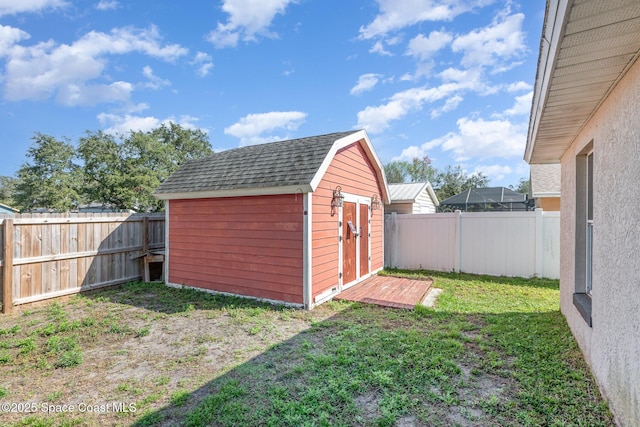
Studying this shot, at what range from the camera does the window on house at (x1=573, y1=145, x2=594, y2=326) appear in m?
3.48

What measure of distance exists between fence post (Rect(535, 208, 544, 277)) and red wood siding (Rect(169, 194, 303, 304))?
20.0 ft

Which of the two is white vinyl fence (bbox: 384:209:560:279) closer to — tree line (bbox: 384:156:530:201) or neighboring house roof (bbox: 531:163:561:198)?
neighboring house roof (bbox: 531:163:561:198)

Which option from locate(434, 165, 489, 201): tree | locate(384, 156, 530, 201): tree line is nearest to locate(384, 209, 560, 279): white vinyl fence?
locate(384, 156, 530, 201): tree line

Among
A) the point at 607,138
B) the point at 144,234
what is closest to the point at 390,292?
the point at 607,138

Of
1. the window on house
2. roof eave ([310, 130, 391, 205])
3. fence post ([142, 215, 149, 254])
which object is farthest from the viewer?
fence post ([142, 215, 149, 254])

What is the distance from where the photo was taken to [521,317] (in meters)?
4.53

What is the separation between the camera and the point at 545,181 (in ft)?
34.9

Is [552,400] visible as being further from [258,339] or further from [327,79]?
[327,79]

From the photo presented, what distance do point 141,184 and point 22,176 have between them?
9.24m

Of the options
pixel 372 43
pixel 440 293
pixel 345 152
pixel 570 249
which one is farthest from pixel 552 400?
pixel 372 43

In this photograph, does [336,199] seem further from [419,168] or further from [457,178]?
[457,178]

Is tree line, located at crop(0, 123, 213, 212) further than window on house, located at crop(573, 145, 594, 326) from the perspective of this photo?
Yes

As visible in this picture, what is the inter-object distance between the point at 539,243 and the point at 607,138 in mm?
5836

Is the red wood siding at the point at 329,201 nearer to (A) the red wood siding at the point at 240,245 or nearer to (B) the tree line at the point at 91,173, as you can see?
(A) the red wood siding at the point at 240,245
